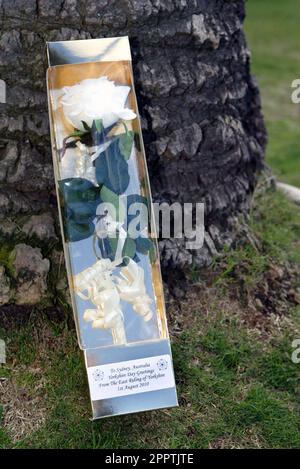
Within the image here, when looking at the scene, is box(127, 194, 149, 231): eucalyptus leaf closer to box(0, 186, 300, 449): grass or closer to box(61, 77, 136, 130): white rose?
box(61, 77, 136, 130): white rose

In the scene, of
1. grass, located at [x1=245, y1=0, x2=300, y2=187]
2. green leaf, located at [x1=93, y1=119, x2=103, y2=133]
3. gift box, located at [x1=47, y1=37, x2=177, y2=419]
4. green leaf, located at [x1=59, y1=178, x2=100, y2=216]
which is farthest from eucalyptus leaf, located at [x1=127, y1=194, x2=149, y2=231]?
grass, located at [x1=245, y1=0, x2=300, y2=187]

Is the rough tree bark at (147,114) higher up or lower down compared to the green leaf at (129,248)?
higher up

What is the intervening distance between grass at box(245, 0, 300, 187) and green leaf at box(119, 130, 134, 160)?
75.4 inches

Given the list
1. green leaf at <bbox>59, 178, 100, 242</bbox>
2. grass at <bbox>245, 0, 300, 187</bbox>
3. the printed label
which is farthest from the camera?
grass at <bbox>245, 0, 300, 187</bbox>

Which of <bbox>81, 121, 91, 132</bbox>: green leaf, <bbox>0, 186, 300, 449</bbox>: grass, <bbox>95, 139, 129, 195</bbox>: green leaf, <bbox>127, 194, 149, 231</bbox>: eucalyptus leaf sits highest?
<bbox>81, 121, 91, 132</bbox>: green leaf

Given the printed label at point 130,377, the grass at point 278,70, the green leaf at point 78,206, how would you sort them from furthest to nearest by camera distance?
the grass at point 278,70 → the green leaf at point 78,206 → the printed label at point 130,377

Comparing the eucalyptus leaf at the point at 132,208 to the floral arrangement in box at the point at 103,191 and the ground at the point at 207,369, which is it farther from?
the ground at the point at 207,369

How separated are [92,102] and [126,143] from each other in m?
0.19

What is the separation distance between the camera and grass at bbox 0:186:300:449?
2.56 metres

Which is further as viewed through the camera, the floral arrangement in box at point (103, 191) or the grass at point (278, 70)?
the grass at point (278, 70)

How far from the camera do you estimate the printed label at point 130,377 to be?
8.02ft

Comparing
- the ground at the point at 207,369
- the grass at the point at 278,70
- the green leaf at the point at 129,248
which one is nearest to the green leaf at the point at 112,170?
the green leaf at the point at 129,248
